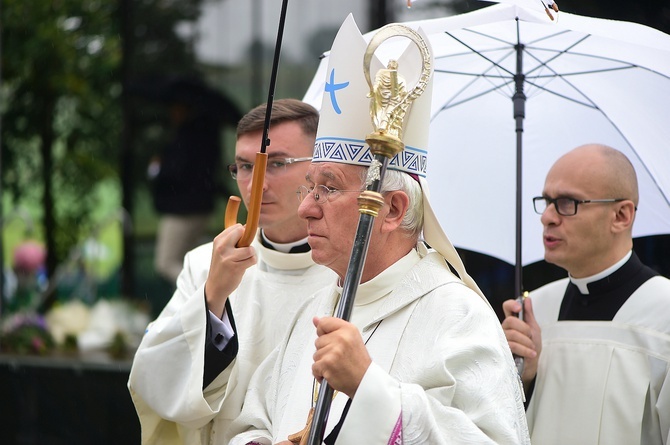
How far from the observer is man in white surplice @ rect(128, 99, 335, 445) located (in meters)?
3.51

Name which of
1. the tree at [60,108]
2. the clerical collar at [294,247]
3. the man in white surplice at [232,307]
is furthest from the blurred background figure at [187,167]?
the clerical collar at [294,247]

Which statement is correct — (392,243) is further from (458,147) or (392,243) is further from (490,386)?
(458,147)

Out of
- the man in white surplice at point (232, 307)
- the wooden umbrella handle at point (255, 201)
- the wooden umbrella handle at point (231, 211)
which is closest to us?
the wooden umbrella handle at point (255, 201)

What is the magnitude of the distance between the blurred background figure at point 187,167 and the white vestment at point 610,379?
4642mm

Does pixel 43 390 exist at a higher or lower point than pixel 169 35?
lower

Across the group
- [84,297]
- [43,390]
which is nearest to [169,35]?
[84,297]

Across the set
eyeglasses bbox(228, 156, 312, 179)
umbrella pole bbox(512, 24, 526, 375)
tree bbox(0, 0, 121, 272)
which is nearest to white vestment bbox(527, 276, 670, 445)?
umbrella pole bbox(512, 24, 526, 375)

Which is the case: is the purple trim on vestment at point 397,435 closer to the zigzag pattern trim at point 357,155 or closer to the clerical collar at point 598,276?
the zigzag pattern trim at point 357,155

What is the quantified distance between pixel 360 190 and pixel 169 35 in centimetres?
595

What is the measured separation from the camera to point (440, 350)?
2902 millimetres

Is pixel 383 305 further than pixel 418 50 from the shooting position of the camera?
Yes

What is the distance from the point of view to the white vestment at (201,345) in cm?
354

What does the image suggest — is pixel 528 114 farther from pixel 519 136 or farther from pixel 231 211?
pixel 231 211

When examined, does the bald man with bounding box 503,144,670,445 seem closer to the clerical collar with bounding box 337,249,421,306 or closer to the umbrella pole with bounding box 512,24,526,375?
the umbrella pole with bounding box 512,24,526,375
